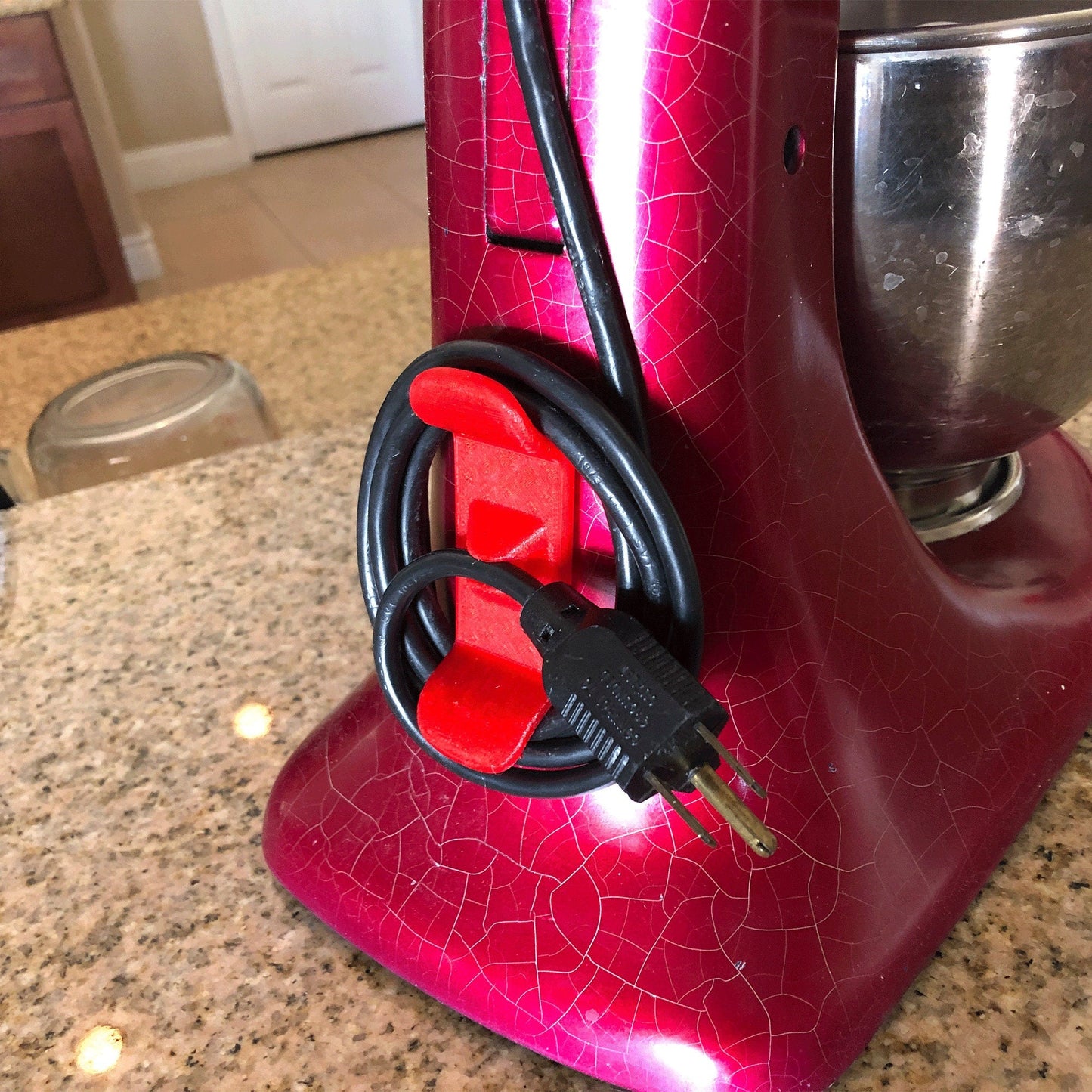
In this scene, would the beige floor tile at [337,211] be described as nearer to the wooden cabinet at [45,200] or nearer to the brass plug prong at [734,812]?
the wooden cabinet at [45,200]

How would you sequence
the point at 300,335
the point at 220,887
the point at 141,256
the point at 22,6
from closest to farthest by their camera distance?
the point at 220,887, the point at 300,335, the point at 22,6, the point at 141,256

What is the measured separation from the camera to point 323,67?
3621mm

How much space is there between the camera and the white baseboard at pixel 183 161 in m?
3.25

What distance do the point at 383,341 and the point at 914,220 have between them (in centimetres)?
124

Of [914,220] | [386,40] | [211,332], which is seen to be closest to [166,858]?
[914,220]


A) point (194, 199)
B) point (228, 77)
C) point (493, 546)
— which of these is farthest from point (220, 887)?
point (228, 77)

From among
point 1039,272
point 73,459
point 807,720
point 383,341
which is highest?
point 1039,272

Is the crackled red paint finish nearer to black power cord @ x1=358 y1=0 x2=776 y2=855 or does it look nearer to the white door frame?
black power cord @ x1=358 y1=0 x2=776 y2=855

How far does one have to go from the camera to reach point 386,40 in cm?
371

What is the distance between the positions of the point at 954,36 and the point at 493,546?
19 centimetres

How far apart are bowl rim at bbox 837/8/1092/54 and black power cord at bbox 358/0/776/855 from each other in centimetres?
10

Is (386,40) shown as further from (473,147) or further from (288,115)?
(473,147)

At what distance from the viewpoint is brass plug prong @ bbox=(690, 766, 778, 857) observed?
0.22 metres

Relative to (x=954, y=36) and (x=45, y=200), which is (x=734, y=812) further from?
(x=45, y=200)
